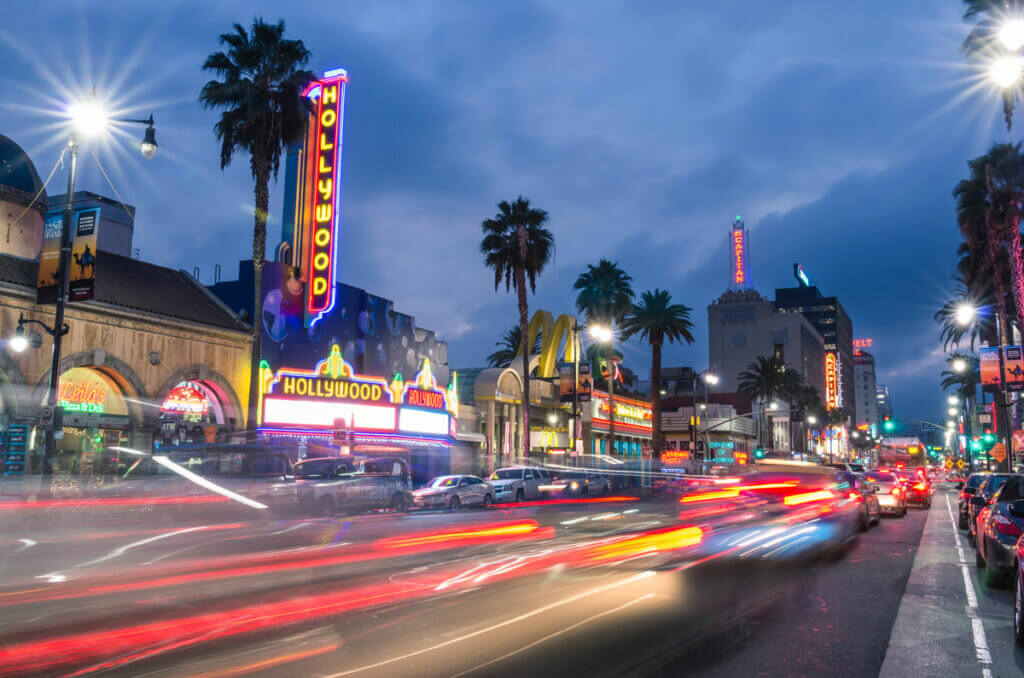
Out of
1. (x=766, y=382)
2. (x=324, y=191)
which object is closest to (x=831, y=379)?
(x=766, y=382)

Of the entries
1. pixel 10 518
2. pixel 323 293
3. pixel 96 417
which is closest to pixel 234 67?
pixel 323 293

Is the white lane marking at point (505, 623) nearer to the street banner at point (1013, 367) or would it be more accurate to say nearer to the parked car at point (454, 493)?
the parked car at point (454, 493)

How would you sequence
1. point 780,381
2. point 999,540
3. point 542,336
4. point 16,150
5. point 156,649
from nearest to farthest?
point 156,649 < point 999,540 < point 16,150 < point 542,336 < point 780,381

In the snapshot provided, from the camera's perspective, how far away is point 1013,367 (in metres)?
42.8

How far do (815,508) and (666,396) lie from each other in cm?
7186

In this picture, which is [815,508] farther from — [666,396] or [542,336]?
[666,396]

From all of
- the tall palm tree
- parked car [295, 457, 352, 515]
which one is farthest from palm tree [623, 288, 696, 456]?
parked car [295, 457, 352, 515]

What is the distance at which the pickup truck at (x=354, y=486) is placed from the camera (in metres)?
23.2

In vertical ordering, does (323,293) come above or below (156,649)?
above

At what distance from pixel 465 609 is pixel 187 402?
25.6 meters

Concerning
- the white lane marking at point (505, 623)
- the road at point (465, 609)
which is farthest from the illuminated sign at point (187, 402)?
the white lane marking at point (505, 623)

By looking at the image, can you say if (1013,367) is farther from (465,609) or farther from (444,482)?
(465,609)

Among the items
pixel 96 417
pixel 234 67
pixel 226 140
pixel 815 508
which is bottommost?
pixel 815 508

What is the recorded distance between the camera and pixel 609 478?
4725 centimetres
